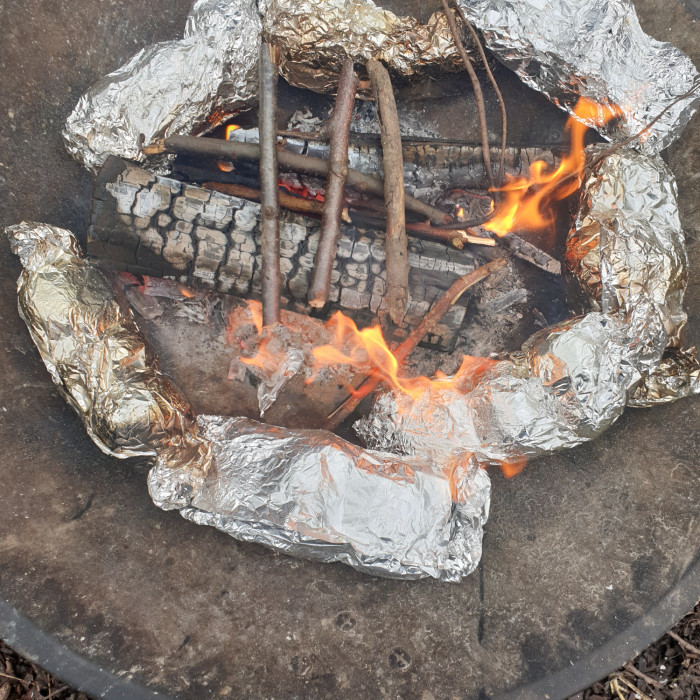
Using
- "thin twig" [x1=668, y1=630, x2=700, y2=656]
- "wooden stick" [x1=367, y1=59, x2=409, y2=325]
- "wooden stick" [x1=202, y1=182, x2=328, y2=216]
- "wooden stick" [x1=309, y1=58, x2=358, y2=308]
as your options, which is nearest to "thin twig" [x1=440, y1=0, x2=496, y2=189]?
"wooden stick" [x1=367, y1=59, x2=409, y2=325]

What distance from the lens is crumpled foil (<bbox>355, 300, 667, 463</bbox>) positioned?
1934mm

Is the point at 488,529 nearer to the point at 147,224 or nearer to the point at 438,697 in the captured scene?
the point at 438,697

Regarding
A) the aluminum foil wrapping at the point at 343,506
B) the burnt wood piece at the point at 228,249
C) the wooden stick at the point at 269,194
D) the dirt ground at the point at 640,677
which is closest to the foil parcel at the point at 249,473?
the aluminum foil wrapping at the point at 343,506

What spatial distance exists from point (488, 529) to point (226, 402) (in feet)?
4.88

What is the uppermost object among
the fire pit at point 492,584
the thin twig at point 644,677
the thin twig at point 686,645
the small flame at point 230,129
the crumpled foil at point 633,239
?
the small flame at point 230,129

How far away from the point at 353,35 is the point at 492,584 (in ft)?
8.89

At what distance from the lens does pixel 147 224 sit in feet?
6.56

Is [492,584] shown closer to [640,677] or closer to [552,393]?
[552,393]

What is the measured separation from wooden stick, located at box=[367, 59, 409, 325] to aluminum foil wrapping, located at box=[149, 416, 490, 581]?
0.74 meters

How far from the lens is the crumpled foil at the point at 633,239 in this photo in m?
2.01

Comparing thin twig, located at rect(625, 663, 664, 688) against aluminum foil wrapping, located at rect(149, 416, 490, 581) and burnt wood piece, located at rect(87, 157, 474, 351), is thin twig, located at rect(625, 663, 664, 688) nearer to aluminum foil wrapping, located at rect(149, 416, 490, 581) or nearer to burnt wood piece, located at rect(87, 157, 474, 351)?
aluminum foil wrapping, located at rect(149, 416, 490, 581)

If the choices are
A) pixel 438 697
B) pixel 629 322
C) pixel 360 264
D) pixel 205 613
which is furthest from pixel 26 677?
pixel 629 322

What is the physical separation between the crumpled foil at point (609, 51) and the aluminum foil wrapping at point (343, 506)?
192 centimetres

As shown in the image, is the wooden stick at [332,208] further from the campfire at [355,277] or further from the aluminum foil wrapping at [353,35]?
the aluminum foil wrapping at [353,35]
